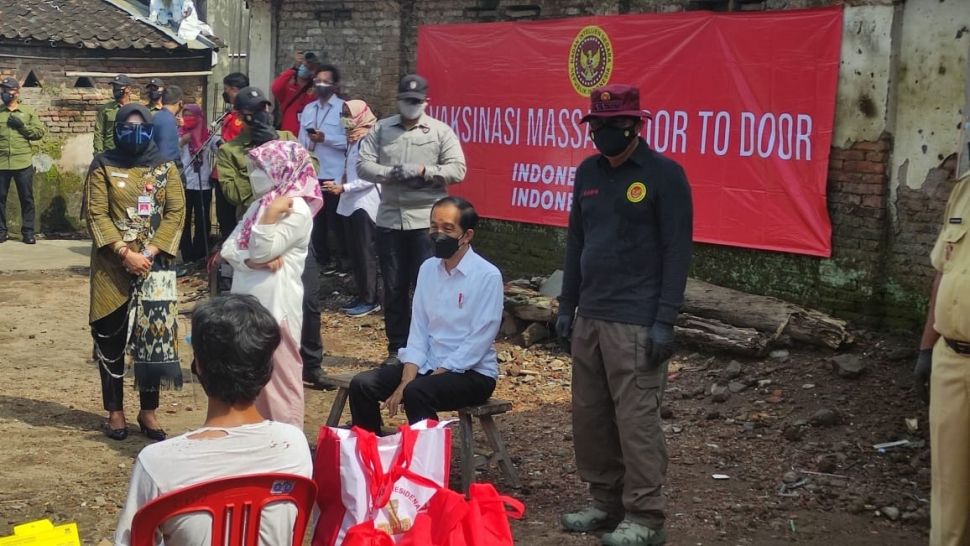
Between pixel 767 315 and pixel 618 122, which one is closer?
pixel 618 122

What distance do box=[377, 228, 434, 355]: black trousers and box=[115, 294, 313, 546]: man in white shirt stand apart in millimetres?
5280

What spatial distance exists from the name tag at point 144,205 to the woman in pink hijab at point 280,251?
2.87 ft

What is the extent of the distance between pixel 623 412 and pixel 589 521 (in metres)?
0.64

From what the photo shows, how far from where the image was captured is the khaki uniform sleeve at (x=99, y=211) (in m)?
6.66

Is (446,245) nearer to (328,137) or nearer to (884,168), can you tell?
(884,168)

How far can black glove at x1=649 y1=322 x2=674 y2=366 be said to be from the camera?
5.13 metres

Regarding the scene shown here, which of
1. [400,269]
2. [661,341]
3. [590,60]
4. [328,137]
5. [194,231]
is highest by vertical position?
[590,60]

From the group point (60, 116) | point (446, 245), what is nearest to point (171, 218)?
point (446, 245)

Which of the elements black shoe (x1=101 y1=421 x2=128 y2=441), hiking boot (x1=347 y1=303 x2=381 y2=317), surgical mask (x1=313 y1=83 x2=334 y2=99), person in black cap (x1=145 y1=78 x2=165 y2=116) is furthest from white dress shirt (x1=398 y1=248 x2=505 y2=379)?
person in black cap (x1=145 y1=78 x2=165 y2=116)

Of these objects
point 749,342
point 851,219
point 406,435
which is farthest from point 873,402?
point 406,435

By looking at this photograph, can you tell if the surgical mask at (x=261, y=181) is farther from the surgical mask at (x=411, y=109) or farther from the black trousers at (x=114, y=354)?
the surgical mask at (x=411, y=109)

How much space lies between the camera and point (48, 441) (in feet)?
23.0

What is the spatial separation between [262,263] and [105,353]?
5.25 feet

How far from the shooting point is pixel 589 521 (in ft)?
18.4
